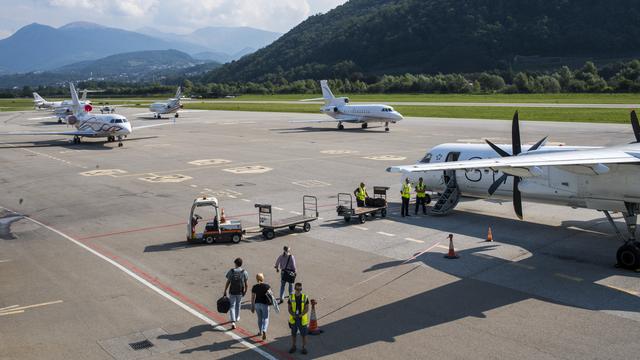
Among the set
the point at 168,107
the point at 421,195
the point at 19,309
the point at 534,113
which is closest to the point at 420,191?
the point at 421,195

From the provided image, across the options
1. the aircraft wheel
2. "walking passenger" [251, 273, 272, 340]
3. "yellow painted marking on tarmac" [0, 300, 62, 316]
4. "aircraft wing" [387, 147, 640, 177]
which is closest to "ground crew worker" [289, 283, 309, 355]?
"walking passenger" [251, 273, 272, 340]

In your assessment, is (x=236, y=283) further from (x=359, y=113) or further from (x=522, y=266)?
(x=359, y=113)

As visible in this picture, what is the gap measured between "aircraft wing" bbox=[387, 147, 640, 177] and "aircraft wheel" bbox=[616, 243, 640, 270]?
2.82m

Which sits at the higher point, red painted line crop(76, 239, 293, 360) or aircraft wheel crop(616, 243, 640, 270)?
aircraft wheel crop(616, 243, 640, 270)

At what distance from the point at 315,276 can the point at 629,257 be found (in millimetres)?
10146

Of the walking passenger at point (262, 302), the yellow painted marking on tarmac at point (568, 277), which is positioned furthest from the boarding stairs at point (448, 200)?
the walking passenger at point (262, 302)

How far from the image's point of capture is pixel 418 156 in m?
45.6

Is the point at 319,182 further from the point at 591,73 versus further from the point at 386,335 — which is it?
the point at 591,73

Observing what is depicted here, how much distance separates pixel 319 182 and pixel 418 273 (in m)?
17.7

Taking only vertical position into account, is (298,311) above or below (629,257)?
above

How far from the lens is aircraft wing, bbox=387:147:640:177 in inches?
661

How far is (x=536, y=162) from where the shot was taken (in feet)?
55.8

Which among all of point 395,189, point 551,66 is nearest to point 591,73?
point 551,66

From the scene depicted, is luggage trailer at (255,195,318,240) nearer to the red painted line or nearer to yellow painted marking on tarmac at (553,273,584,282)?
the red painted line
